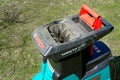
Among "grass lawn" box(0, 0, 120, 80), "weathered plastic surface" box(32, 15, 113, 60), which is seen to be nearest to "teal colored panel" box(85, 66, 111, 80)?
"weathered plastic surface" box(32, 15, 113, 60)

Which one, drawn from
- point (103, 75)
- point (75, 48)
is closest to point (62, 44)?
point (75, 48)

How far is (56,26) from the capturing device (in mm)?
2910

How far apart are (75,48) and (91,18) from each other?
18.7 inches

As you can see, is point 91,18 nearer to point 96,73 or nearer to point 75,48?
point 75,48

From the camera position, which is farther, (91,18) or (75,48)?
(91,18)

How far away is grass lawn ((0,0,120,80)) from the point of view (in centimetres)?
412

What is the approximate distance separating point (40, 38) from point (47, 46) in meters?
0.15

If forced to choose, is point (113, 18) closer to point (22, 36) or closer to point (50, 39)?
point (22, 36)

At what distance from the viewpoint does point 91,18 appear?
9.57 feet

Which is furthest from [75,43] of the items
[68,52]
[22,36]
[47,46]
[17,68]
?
[22,36]

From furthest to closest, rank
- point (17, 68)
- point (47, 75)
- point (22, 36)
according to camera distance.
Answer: point (22, 36) < point (17, 68) < point (47, 75)

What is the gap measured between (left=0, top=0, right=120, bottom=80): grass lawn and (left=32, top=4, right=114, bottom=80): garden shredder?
974mm

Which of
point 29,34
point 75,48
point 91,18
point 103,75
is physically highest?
point 91,18

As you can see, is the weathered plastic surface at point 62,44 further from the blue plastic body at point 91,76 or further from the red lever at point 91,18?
the blue plastic body at point 91,76
